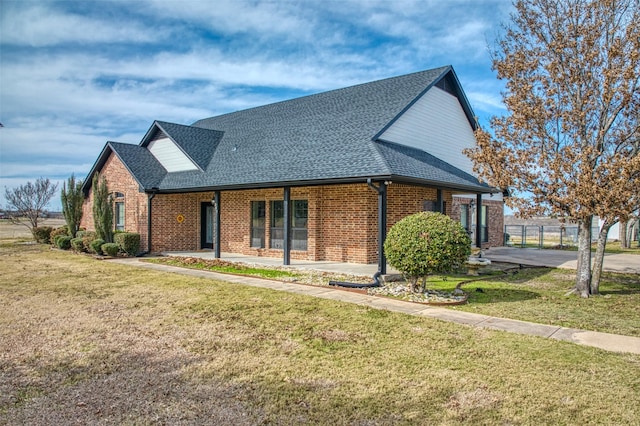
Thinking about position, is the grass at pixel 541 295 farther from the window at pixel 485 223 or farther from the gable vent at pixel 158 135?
the gable vent at pixel 158 135

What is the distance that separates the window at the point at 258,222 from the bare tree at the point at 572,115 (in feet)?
30.1

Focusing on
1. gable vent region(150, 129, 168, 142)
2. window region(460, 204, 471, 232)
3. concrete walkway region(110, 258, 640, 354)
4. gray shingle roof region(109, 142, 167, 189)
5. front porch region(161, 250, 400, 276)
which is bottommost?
concrete walkway region(110, 258, 640, 354)

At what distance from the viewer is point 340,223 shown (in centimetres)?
1502

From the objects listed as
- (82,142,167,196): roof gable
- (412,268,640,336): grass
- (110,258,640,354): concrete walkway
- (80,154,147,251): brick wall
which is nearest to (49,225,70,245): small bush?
(82,142,167,196): roof gable

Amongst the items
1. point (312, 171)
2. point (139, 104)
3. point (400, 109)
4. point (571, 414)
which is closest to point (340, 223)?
point (312, 171)

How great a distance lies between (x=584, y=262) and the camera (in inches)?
405

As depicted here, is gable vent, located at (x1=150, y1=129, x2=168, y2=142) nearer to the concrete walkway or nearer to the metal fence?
the concrete walkway

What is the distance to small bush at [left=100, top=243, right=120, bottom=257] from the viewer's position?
17.9m

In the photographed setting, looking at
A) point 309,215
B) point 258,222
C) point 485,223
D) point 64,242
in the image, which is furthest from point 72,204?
point 485,223

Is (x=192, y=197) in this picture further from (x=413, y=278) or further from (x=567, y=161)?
(x=567, y=161)

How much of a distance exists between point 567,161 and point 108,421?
9.84 m

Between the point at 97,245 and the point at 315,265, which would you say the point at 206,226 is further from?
the point at 315,265

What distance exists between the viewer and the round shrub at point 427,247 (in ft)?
29.1

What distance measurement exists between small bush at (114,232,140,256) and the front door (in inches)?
118
